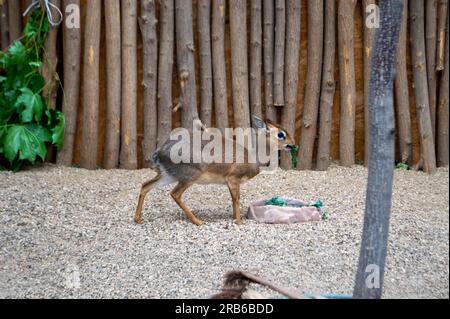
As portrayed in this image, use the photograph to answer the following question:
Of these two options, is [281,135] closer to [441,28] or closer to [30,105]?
[441,28]

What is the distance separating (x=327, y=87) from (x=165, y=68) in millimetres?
1935

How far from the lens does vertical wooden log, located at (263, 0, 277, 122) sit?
26.5 ft

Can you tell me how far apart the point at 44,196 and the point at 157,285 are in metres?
2.51

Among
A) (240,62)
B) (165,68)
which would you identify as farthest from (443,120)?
(165,68)

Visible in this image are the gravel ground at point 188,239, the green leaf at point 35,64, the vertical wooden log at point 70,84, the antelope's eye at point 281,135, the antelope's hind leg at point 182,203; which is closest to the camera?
the gravel ground at point 188,239

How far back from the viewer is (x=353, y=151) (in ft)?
27.2

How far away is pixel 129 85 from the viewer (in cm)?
798

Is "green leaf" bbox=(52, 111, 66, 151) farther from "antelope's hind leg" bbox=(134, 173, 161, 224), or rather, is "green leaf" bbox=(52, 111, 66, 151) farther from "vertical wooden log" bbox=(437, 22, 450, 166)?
"vertical wooden log" bbox=(437, 22, 450, 166)

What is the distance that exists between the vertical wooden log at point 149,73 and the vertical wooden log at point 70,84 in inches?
30.9

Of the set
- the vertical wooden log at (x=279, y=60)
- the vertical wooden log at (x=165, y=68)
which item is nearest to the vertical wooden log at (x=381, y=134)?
the vertical wooden log at (x=279, y=60)

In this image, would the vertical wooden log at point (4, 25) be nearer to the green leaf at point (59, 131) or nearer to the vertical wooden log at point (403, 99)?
the green leaf at point (59, 131)

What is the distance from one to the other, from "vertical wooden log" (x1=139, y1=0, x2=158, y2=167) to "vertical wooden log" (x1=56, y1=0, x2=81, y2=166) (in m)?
0.79

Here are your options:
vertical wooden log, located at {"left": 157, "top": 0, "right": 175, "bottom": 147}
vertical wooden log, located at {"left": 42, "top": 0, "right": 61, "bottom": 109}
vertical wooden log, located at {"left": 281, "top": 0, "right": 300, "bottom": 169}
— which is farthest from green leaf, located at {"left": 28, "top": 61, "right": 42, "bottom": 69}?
vertical wooden log, located at {"left": 281, "top": 0, "right": 300, "bottom": 169}

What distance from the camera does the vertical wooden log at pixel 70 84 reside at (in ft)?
26.1
